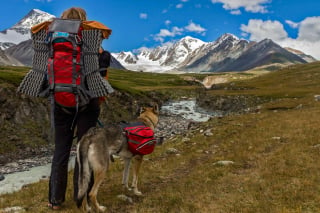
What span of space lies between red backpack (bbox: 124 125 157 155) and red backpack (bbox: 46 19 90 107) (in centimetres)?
204

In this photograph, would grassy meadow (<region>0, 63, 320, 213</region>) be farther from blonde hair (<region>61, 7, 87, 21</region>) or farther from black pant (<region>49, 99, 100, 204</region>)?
blonde hair (<region>61, 7, 87, 21</region>)

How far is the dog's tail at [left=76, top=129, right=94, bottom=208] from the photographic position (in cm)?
720

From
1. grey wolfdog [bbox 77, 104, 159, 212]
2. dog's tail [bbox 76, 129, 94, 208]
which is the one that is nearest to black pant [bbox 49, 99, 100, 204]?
grey wolfdog [bbox 77, 104, 159, 212]

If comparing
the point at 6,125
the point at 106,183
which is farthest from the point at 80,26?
the point at 6,125

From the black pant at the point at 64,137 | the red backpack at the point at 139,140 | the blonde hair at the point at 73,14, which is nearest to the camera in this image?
the blonde hair at the point at 73,14

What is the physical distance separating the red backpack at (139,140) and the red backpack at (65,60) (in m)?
2.04

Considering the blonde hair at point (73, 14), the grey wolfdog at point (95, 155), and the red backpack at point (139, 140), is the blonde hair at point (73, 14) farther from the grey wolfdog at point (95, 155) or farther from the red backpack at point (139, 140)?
the red backpack at point (139, 140)

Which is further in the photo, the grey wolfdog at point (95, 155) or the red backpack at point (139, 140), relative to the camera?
the red backpack at point (139, 140)

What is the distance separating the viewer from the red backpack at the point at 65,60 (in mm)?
7172

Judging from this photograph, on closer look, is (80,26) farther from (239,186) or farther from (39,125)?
(39,125)

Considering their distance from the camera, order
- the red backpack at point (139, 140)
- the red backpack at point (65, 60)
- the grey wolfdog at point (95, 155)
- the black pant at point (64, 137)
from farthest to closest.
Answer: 1. the red backpack at point (139, 140)
2. the black pant at point (64, 137)
3. the grey wolfdog at point (95, 155)
4. the red backpack at point (65, 60)

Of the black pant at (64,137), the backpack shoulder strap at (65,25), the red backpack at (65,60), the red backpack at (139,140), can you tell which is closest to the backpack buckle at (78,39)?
the red backpack at (65,60)

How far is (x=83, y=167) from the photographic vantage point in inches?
289

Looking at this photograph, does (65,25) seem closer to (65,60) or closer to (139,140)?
(65,60)
